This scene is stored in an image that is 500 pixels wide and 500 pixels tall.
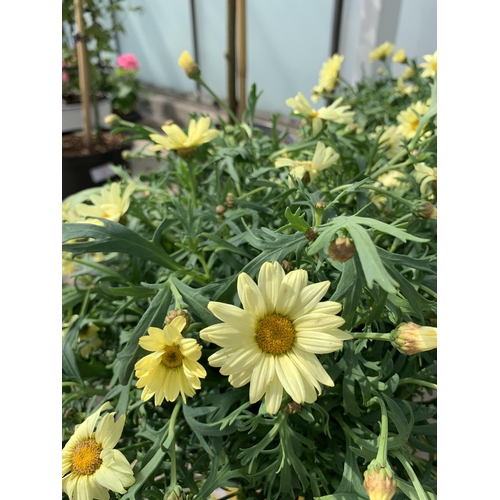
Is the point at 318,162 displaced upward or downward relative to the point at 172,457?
upward

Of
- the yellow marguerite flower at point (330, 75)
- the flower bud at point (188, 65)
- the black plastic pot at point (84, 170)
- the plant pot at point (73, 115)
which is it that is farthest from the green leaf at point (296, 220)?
the plant pot at point (73, 115)

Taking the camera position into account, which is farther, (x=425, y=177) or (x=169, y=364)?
(x=425, y=177)

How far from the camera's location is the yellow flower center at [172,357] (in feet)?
0.99

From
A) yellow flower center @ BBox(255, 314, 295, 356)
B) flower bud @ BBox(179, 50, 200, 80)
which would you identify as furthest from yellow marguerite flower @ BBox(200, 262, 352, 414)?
flower bud @ BBox(179, 50, 200, 80)

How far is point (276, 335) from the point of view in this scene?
0.28 meters

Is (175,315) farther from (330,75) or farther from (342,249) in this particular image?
(330,75)

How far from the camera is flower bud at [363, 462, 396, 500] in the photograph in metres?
0.26

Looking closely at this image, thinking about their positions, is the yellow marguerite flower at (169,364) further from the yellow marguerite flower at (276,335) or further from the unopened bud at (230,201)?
the unopened bud at (230,201)

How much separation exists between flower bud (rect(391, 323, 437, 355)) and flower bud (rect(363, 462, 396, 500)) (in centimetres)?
8

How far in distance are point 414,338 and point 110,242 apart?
0.80 ft

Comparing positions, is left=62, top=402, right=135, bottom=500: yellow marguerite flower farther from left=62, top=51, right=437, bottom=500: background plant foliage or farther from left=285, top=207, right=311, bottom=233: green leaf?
left=285, top=207, right=311, bottom=233: green leaf

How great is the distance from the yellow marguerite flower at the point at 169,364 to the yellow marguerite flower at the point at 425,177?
0.28 meters

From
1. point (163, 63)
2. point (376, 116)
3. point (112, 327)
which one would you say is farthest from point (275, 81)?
point (112, 327)

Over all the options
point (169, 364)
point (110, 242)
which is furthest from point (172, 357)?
point (110, 242)
